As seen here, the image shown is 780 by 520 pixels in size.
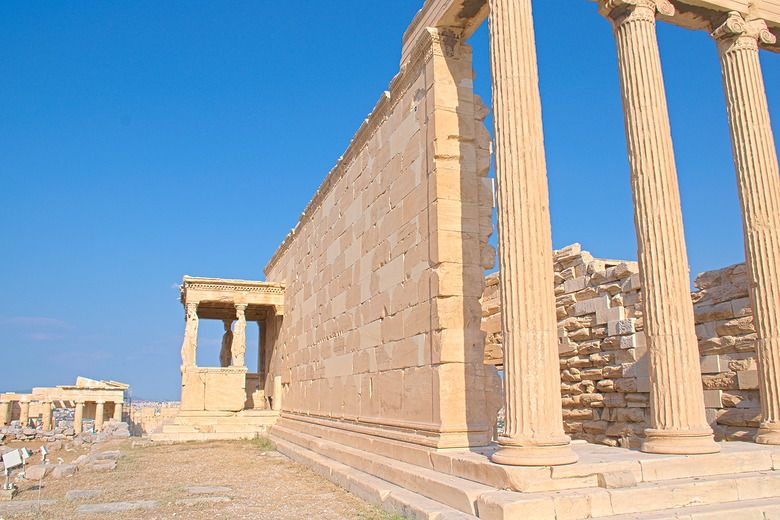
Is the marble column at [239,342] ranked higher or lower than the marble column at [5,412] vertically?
higher

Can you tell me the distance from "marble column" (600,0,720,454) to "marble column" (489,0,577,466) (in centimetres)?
176

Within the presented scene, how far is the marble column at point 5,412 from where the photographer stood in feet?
119

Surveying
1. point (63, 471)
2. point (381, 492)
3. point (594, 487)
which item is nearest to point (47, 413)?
point (63, 471)

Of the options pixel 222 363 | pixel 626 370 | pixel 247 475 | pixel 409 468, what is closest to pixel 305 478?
pixel 247 475

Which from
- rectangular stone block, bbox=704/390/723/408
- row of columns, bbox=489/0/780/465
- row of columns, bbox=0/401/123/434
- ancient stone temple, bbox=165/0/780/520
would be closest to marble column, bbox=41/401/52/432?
row of columns, bbox=0/401/123/434

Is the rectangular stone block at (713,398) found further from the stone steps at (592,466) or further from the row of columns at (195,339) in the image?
the row of columns at (195,339)

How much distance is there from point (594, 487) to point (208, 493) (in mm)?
5981

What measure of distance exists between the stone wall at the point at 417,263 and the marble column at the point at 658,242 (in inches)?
77.6

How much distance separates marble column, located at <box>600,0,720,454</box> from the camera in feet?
24.8

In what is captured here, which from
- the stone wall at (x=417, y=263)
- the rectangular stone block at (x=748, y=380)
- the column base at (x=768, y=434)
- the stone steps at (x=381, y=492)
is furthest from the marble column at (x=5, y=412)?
the column base at (x=768, y=434)

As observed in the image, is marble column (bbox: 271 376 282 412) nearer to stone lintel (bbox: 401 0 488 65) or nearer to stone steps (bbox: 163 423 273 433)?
stone steps (bbox: 163 423 273 433)

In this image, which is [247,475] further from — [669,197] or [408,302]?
[669,197]

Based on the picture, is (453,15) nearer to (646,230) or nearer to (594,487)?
(646,230)

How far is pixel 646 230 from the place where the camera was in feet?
27.2
